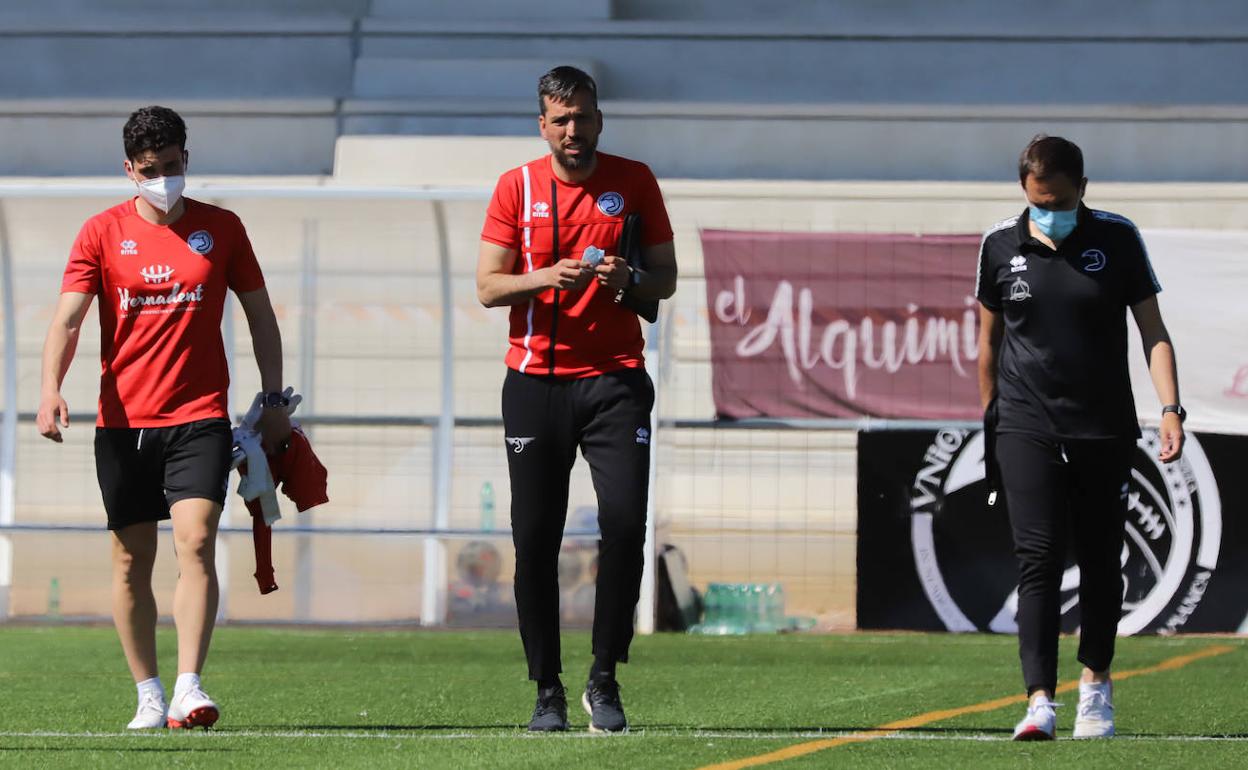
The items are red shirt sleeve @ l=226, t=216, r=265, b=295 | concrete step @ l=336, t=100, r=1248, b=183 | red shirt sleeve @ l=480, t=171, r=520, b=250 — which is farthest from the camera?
concrete step @ l=336, t=100, r=1248, b=183

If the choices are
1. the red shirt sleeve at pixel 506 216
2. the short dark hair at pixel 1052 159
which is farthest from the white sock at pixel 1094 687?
the red shirt sleeve at pixel 506 216

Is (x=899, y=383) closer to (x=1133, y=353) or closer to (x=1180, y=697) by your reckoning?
(x=1133, y=353)

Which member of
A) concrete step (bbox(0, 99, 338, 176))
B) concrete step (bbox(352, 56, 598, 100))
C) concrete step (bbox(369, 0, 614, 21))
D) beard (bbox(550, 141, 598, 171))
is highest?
concrete step (bbox(369, 0, 614, 21))

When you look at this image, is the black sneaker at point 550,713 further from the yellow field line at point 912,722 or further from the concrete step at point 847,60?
the concrete step at point 847,60

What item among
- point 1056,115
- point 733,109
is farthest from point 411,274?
point 1056,115

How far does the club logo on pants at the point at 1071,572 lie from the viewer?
12.0 m

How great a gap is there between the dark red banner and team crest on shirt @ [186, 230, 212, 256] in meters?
5.81

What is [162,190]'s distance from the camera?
22.3ft

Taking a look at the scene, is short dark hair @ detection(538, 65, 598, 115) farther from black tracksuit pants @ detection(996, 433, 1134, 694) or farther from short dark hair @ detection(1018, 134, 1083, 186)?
black tracksuit pants @ detection(996, 433, 1134, 694)

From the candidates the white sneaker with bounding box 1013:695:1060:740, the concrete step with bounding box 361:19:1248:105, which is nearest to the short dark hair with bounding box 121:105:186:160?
the white sneaker with bounding box 1013:695:1060:740

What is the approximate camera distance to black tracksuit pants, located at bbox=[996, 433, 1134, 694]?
6.70 meters

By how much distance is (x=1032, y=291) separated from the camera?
22.0ft

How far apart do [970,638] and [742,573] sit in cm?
155

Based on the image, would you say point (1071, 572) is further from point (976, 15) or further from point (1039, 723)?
point (976, 15)
